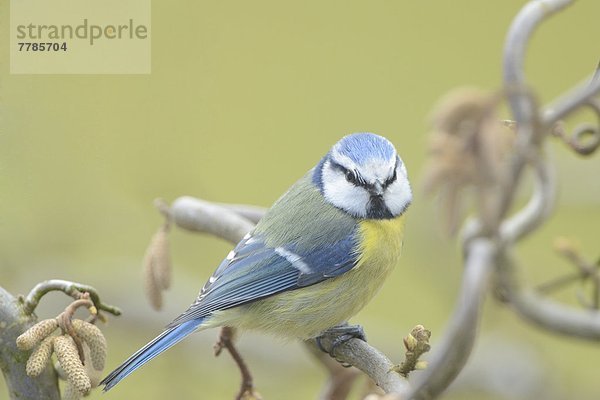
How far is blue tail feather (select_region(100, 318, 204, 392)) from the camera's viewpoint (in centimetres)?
142

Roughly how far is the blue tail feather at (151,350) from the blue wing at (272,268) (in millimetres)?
111

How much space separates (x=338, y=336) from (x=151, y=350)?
36 centimetres

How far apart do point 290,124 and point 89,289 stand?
7.34 feet

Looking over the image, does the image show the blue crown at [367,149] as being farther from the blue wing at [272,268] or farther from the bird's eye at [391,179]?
the blue wing at [272,268]

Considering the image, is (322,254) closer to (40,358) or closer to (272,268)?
(272,268)

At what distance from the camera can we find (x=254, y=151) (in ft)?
10.8

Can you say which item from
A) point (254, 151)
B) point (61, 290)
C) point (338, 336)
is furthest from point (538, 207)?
point (254, 151)

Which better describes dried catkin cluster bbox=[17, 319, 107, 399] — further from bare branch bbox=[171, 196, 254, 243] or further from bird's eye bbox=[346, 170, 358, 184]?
bird's eye bbox=[346, 170, 358, 184]

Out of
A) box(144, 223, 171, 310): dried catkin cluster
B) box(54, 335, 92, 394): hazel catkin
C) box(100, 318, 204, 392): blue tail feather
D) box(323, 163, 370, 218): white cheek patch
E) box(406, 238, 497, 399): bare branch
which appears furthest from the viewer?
box(323, 163, 370, 218): white cheek patch

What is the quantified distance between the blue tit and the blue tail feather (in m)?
0.03

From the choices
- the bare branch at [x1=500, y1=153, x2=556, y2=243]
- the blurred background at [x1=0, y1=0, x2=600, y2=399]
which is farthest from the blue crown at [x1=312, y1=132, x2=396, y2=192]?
the bare branch at [x1=500, y1=153, x2=556, y2=243]

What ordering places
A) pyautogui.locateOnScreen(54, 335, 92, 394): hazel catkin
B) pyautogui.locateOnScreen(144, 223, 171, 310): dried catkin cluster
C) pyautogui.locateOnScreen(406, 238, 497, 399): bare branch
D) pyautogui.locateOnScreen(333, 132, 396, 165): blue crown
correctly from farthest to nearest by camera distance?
1. pyautogui.locateOnScreen(333, 132, 396, 165): blue crown
2. pyautogui.locateOnScreen(144, 223, 171, 310): dried catkin cluster
3. pyautogui.locateOnScreen(54, 335, 92, 394): hazel catkin
4. pyautogui.locateOnScreen(406, 238, 497, 399): bare branch

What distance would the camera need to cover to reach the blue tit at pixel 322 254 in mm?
1803

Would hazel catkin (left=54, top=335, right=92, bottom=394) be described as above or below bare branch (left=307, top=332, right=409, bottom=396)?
above
